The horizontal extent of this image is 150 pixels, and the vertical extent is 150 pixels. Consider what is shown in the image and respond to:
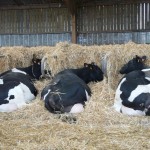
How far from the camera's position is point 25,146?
4.39m

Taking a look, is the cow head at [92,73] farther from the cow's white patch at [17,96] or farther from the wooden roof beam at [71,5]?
the wooden roof beam at [71,5]

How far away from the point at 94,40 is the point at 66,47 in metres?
7.13

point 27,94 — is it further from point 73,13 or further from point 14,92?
point 73,13

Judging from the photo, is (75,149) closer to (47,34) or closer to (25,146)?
(25,146)

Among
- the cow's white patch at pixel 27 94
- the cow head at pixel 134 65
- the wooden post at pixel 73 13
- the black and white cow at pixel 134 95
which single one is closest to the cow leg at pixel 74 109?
the black and white cow at pixel 134 95

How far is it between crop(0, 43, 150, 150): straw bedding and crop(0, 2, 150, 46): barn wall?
22.8ft

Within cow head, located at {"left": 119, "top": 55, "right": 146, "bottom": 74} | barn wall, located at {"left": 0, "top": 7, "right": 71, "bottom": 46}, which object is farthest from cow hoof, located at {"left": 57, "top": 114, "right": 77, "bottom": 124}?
barn wall, located at {"left": 0, "top": 7, "right": 71, "bottom": 46}

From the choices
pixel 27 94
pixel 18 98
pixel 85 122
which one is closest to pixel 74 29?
pixel 27 94

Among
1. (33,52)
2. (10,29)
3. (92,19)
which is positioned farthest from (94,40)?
(33,52)

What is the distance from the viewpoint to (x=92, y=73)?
7.92 meters

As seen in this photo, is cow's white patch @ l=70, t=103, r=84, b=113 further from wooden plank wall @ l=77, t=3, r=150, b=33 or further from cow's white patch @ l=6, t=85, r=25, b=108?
wooden plank wall @ l=77, t=3, r=150, b=33

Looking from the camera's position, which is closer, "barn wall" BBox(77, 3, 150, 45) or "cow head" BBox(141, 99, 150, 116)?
"cow head" BBox(141, 99, 150, 116)

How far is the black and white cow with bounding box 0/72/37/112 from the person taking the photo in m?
6.55

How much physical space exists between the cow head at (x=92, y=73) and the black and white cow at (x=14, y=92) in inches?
53.2
